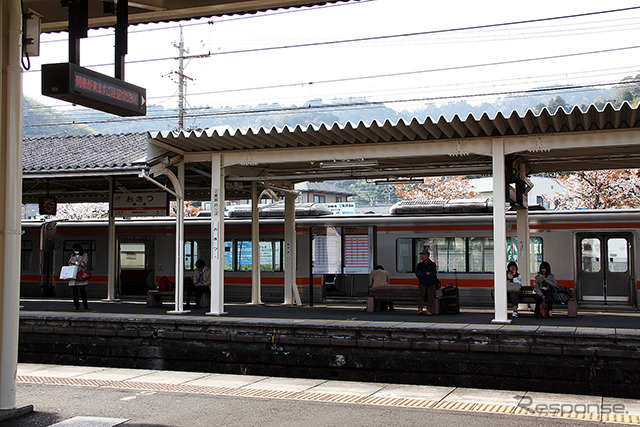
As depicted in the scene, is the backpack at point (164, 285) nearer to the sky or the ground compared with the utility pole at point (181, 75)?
nearer to the ground

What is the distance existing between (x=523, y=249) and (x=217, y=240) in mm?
6406

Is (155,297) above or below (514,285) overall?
below

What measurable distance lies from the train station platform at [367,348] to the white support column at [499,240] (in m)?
0.43

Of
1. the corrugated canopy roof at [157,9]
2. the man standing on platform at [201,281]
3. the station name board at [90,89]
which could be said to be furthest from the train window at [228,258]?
the station name board at [90,89]

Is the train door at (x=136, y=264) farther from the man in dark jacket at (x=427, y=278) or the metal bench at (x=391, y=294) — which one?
the man in dark jacket at (x=427, y=278)

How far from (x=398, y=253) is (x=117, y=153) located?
25.9ft

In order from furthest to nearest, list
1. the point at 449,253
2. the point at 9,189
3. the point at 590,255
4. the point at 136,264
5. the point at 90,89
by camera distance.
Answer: the point at 136,264 → the point at 449,253 → the point at 590,255 → the point at 9,189 → the point at 90,89

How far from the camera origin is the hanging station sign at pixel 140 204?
15.4 meters

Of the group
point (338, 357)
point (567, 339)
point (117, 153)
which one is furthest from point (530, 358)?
point (117, 153)

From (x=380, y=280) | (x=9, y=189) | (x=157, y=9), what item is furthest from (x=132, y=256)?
(x=157, y=9)

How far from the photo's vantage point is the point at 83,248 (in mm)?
Answer: 21062

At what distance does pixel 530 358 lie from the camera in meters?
9.23

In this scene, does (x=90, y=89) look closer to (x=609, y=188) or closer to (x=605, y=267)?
(x=605, y=267)

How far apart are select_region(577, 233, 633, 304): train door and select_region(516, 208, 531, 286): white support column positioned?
3.41 meters
